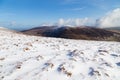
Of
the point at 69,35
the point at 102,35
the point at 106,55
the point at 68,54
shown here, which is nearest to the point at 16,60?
the point at 68,54

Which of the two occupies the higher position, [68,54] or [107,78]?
[68,54]

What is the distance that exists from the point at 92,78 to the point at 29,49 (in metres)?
7.40

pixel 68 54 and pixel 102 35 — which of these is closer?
pixel 68 54

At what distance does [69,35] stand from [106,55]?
116 metres

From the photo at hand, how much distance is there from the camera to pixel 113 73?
10.6 meters

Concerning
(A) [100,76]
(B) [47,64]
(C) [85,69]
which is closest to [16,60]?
(B) [47,64]

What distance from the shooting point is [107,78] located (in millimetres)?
9992

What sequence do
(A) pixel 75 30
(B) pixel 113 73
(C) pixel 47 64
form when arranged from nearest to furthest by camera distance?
(B) pixel 113 73 → (C) pixel 47 64 → (A) pixel 75 30

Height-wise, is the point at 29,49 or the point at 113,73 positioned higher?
the point at 29,49

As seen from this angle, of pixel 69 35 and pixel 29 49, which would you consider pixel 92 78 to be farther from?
pixel 69 35

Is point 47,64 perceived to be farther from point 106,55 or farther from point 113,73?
point 106,55

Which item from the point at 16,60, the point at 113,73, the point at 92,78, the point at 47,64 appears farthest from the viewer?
the point at 16,60

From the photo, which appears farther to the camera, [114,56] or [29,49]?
[29,49]

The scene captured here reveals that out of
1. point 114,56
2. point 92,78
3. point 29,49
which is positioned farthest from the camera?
point 29,49
